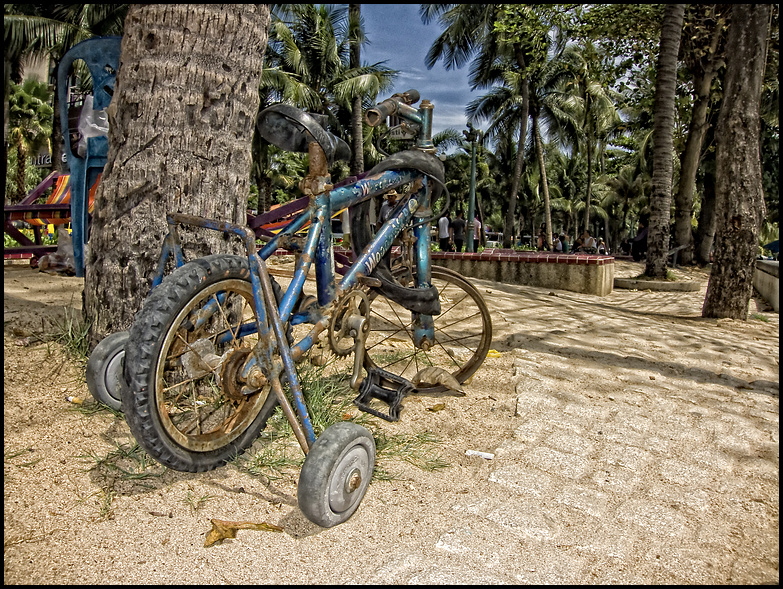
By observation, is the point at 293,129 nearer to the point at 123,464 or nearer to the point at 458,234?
the point at 123,464

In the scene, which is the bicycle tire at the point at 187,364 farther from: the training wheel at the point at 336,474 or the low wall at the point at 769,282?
the low wall at the point at 769,282

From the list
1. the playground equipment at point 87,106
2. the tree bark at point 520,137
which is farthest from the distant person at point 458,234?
the playground equipment at point 87,106

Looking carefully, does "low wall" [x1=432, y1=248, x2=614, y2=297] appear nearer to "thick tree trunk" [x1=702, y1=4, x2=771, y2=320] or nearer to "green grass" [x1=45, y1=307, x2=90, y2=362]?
"thick tree trunk" [x1=702, y1=4, x2=771, y2=320]

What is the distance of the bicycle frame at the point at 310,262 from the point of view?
204 cm

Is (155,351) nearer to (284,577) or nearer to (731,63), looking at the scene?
(284,577)

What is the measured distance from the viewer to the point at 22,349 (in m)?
3.21

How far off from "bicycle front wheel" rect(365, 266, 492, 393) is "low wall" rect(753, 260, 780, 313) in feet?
19.6

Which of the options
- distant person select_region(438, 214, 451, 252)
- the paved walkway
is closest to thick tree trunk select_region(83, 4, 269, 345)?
the paved walkway

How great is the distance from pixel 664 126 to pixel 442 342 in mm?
8349

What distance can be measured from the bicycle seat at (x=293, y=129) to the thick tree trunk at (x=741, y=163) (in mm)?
5809

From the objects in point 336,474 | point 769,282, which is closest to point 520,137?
point 769,282

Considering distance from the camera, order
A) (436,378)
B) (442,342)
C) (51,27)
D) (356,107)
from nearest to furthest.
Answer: (436,378) < (442,342) < (51,27) < (356,107)

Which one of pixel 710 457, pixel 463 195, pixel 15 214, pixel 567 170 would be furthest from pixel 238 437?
pixel 567 170

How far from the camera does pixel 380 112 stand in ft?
9.14
